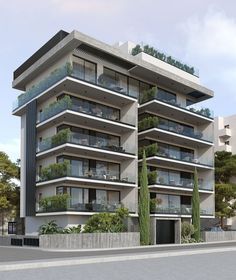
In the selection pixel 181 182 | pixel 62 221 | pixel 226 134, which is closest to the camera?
pixel 62 221

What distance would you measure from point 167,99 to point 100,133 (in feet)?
31.6

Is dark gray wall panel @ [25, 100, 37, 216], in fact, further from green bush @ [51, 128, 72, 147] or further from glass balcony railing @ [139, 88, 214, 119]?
glass balcony railing @ [139, 88, 214, 119]

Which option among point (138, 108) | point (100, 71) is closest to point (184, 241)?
point (138, 108)

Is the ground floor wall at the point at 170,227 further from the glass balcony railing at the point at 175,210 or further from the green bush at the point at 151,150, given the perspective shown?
the green bush at the point at 151,150

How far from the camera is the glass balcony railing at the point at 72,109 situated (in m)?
37.3

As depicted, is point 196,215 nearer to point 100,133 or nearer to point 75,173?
point 100,133

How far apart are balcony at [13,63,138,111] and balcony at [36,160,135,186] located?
764cm

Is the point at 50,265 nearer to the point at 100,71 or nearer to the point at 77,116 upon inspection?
the point at 77,116

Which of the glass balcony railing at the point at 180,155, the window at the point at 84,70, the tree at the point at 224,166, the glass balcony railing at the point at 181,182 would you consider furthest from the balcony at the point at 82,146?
the tree at the point at 224,166

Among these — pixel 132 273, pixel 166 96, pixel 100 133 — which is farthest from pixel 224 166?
pixel 132 273

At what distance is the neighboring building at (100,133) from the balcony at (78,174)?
0.10 m

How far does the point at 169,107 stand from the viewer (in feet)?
151

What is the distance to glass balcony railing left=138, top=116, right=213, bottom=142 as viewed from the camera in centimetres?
4409

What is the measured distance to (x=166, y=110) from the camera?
155 ft
